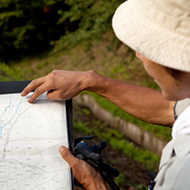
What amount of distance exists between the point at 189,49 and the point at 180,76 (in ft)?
0.50

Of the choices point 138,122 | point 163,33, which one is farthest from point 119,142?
point 163,33

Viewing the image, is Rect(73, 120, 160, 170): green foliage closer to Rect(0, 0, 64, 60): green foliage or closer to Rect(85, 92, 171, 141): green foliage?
Rect(85, 92, 171, 141): green foliage

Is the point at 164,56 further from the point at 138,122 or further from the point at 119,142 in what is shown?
the point at 138,122

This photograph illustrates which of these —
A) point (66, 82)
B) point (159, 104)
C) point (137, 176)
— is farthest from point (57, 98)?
point (137, 176)

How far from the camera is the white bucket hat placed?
3.50 ft

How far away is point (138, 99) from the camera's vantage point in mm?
2088

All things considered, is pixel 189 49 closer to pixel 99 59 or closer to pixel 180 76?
pixel 180 76

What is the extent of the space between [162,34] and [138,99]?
1.02 meters

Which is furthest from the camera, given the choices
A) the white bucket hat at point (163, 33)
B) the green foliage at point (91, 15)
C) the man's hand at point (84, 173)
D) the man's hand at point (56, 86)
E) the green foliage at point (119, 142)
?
the green foliage at point (91, 15)

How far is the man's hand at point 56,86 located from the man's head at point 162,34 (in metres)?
0.75

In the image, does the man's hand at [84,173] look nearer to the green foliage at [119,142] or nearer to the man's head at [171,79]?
the man's head at [171,79]

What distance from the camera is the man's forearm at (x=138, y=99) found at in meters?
2.03

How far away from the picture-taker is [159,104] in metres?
2.05

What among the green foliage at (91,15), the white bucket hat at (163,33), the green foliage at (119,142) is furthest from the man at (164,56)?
the green foliage at (91,15)
